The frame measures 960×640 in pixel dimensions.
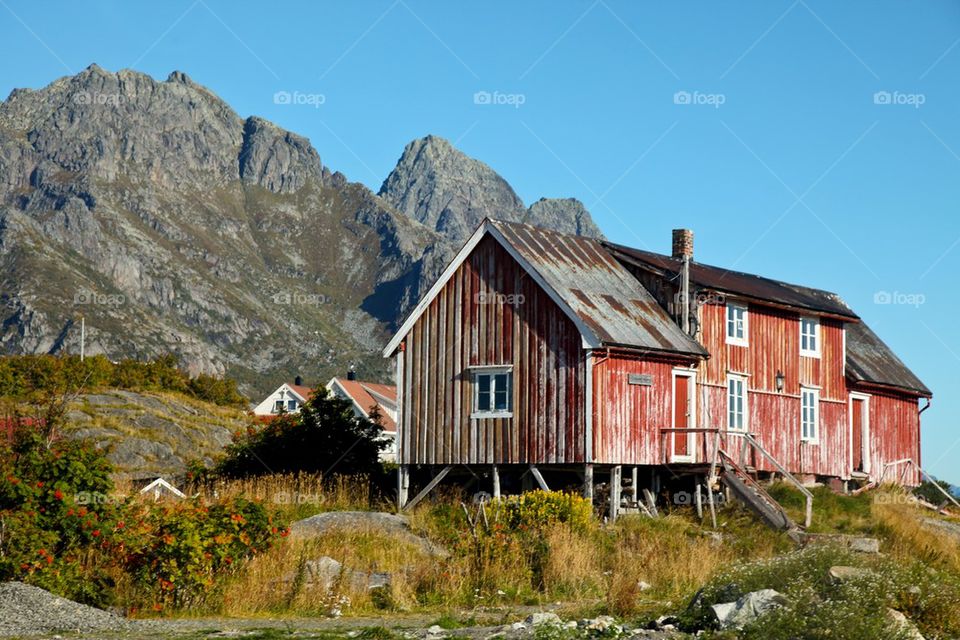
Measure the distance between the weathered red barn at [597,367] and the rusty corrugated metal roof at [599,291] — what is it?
7 centimetres

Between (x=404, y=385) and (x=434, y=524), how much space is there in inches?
268

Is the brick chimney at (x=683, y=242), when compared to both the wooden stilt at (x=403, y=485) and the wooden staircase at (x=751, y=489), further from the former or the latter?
the wooden stilt at (x=403, y=485)

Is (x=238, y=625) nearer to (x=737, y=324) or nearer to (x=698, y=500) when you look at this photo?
(x=698, y=500)

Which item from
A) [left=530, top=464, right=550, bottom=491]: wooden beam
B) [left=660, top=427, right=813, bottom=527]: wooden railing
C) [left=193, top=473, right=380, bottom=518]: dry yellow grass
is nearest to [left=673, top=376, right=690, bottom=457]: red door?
[left=660, top=427, right=813, bottom=527]: wooden railing

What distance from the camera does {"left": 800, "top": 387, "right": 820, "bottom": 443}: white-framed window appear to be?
40469 mm

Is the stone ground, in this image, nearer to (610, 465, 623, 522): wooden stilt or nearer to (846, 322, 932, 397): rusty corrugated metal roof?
(610, 465, 623, 522): wooden stilt

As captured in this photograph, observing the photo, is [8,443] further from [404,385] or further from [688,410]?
[688,410]

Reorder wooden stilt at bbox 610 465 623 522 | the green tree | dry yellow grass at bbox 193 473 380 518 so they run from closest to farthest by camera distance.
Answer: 1. dry yellow grass at bbox 193 473 380 518
2. wooden stilt at bbox 610 465 623 522
3. the green tree

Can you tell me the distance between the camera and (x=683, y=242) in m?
40.7

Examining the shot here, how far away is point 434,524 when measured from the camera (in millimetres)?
30609

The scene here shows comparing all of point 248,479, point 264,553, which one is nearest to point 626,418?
point 248,479

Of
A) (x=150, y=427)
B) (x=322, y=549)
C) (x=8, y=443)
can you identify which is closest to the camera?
(x=8, y=443)

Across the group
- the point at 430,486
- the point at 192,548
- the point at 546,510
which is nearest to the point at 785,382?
the point at 430,486

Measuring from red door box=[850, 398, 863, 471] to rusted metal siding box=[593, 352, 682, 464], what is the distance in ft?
34.7
